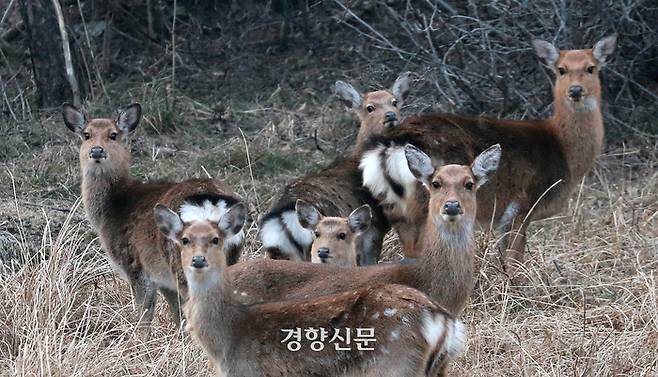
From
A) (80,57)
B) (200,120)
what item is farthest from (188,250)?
(80,57)

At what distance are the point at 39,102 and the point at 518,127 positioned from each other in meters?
4.76

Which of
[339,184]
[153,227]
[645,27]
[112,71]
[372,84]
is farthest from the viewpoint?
[112,71]

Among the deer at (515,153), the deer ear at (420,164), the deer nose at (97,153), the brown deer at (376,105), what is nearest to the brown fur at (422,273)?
the deer ear at (420,164)

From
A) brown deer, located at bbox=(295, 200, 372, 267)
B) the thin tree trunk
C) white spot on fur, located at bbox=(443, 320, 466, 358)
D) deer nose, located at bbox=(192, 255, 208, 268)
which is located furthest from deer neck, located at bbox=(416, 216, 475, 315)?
the thin tree trunk

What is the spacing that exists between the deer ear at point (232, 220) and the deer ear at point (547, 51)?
11.1 ft

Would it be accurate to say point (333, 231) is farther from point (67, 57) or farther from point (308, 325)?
point (67, 57)

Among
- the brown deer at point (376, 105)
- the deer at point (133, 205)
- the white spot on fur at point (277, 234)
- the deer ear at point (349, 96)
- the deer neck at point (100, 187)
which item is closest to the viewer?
the deer at point (133, 205)

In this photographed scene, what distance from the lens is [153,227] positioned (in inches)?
303

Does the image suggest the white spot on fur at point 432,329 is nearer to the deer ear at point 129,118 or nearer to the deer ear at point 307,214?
the deer ear at point 307,214

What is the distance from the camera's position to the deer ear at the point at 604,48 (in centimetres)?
909

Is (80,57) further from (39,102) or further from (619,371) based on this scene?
(619,371)

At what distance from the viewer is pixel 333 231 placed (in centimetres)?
775

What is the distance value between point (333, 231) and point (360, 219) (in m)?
0.18

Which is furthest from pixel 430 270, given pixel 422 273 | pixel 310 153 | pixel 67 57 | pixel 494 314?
pixel 67 57
